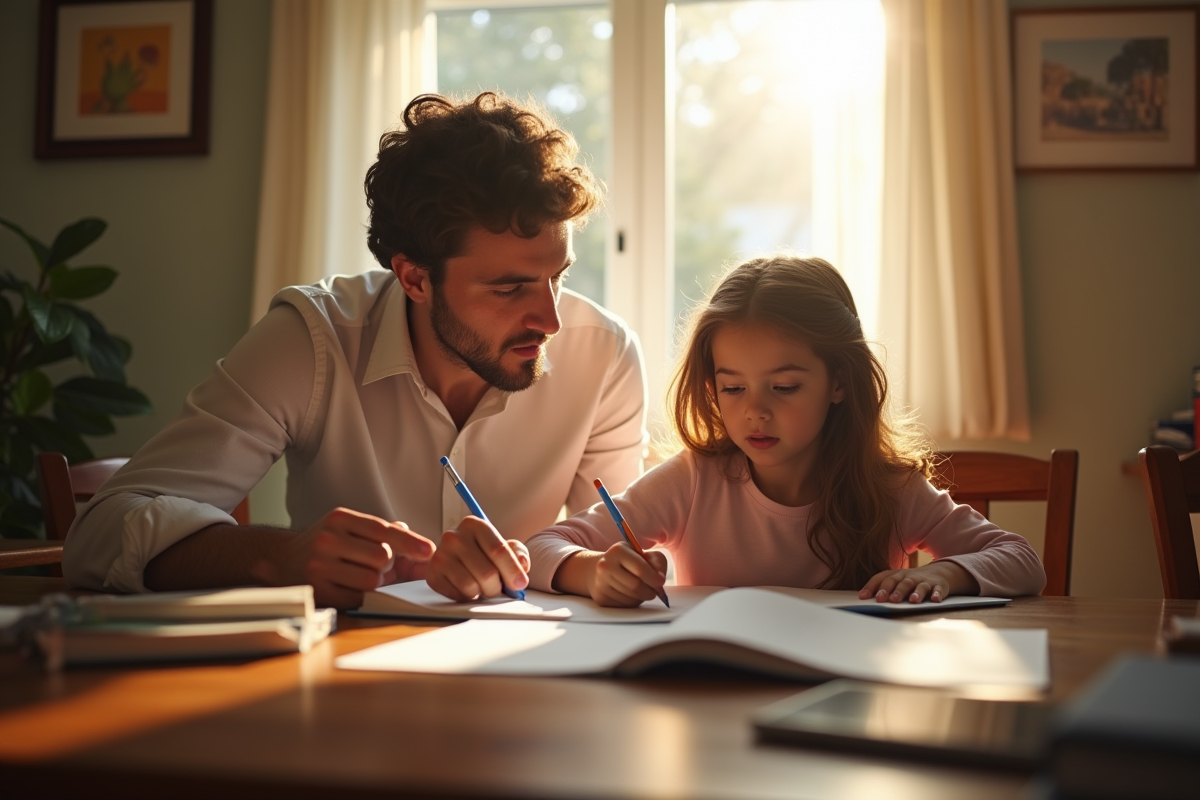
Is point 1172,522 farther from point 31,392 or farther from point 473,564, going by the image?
point 31,392

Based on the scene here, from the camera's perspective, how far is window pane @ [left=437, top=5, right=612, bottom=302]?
3.45m

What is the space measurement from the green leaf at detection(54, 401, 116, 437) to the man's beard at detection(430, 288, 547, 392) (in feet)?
5.84

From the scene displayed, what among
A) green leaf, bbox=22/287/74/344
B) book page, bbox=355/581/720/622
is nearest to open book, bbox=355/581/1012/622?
book page, bbox=355/581/720/622

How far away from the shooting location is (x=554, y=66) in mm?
3480

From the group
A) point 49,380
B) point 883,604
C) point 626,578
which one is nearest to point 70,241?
point 49,380

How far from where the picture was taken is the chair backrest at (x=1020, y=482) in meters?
1.72

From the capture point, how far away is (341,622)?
1.09 m

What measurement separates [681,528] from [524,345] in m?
0.39

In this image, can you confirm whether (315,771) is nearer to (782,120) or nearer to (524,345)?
(524,345)

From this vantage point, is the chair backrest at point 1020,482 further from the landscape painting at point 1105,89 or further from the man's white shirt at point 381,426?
the landscape painting at point 1105,89

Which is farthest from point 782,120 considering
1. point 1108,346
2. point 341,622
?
point 341,622

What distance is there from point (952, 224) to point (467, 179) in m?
1.79

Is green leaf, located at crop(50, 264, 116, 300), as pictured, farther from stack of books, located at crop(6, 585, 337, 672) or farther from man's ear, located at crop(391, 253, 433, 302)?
stack of books, located at crop(6, 585, 337, 672)

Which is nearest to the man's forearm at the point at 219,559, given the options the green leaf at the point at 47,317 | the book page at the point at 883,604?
the book page at the point at 883,604
